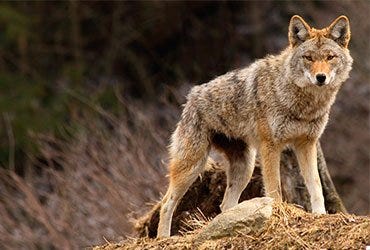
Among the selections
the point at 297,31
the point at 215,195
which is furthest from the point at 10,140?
the point at 297,31

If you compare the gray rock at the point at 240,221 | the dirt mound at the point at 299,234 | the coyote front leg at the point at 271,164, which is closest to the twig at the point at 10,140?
the coyote front leg at the point at 271,164

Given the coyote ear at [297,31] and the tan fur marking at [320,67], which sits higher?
the coyote ear at [297,31]

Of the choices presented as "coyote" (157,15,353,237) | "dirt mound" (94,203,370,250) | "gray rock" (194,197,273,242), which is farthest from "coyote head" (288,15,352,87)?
"gray rock" (194,197,273,242)

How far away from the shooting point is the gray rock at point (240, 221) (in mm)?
10992

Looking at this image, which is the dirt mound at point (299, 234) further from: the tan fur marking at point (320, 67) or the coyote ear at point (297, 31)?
the coyote ear at point (297, 31)

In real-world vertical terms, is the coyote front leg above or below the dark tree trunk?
above

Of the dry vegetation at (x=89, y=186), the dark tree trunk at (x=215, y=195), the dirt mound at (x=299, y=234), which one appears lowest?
the dry vegetation at (x=89, y=186)

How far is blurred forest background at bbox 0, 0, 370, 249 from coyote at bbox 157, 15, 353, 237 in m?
3.15

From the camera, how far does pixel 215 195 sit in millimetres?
14367

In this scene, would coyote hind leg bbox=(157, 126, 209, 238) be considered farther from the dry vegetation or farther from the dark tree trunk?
the dry vegetation

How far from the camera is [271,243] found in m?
10.8

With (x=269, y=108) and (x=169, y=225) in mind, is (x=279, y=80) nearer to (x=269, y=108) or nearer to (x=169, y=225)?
(x=269, y=108)

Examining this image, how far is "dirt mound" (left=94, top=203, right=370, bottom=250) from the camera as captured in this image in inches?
414

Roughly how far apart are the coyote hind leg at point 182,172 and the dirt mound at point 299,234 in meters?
1.76
